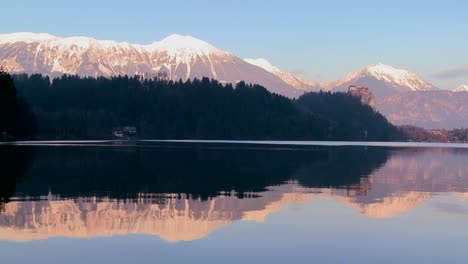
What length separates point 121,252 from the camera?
85.3 ft

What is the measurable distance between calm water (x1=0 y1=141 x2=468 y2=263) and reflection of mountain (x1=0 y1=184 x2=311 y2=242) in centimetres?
5

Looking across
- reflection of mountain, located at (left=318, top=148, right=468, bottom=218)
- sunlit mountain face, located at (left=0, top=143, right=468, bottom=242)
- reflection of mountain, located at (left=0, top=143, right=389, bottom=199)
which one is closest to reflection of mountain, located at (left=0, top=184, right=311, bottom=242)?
sunlit mountain face, located at (left=0, top=143, right=468, bottom=242)

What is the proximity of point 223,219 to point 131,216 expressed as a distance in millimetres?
4648

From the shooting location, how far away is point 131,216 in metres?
35.0

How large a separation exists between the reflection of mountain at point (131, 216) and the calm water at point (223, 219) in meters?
0.05

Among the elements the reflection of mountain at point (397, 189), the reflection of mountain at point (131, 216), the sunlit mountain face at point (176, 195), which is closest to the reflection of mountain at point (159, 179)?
the sunlit mountain face at point (176, 195)

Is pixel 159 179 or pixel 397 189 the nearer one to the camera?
pixel 397 189

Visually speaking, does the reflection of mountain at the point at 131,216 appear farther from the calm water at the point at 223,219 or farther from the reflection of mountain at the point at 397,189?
the reflection of mountain at the point at 397,189

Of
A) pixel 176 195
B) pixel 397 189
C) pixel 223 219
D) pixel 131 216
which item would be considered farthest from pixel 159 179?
pixel 223 219

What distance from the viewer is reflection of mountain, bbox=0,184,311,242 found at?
98.9ft

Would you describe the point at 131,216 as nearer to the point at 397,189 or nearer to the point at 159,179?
the point at 159,179

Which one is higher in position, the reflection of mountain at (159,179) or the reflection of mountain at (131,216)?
the reflection of mountain at (159,179)

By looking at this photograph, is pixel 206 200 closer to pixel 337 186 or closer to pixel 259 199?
pixel 259 199

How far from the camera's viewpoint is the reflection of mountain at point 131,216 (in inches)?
1187
